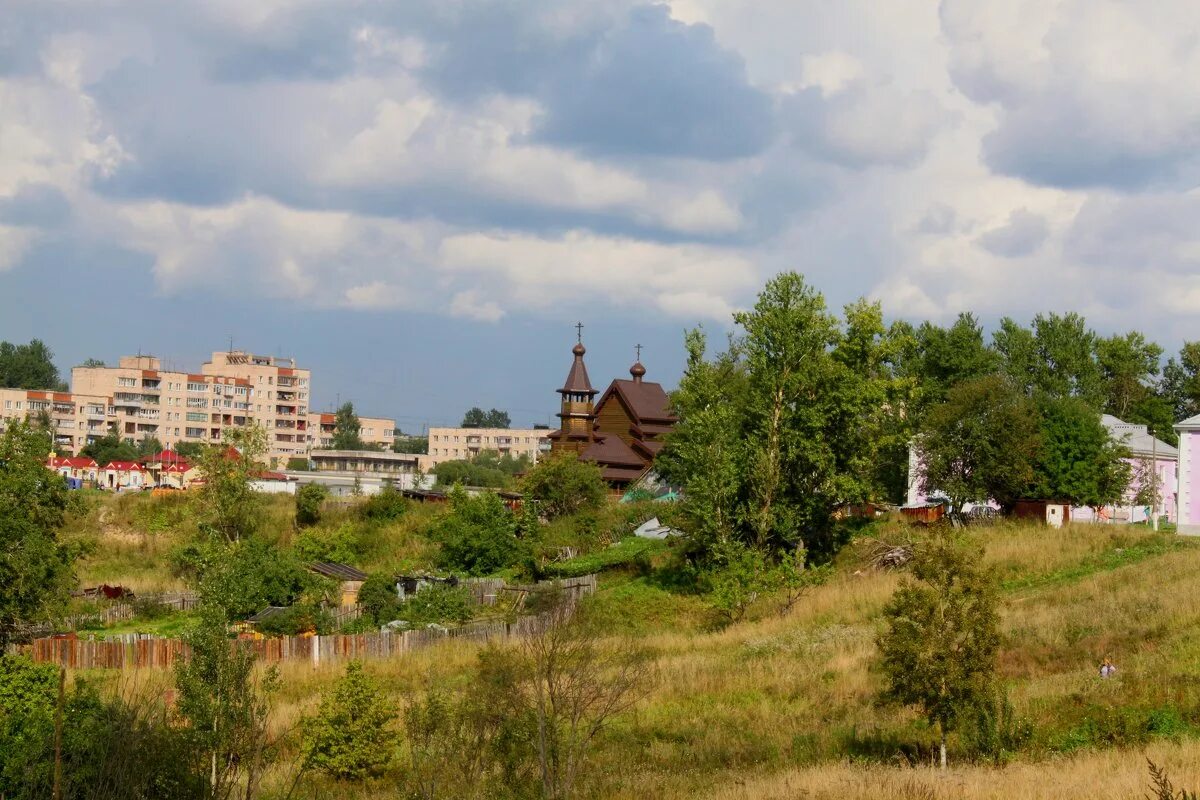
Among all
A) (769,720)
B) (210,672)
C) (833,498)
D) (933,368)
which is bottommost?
(769,720)

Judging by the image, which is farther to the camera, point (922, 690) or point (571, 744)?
point (922, 690)

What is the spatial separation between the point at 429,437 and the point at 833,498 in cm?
14535

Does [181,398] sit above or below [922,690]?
above

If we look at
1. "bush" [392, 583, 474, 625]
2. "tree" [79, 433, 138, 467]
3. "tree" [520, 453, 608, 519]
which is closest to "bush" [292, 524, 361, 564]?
"tree" [520, 453, 608, 519]

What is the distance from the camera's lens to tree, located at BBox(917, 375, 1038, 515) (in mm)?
49406

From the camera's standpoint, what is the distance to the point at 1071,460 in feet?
169

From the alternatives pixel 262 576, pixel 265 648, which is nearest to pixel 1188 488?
pixel 265 648

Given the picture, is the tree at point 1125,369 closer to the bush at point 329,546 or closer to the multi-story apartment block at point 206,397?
the bush at point 329,546

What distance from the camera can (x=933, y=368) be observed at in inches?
3046

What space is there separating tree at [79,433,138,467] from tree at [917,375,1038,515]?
9007 cm

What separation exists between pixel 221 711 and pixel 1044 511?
40469mm

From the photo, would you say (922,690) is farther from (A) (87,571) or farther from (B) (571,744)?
(A) (87,571)

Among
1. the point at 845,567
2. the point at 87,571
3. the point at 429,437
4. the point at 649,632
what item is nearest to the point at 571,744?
the point at 649,632

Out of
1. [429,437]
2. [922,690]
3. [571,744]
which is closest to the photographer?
[571,744]
